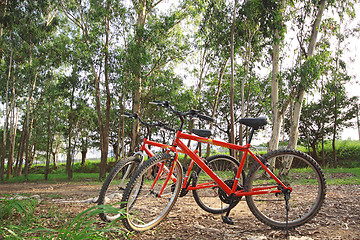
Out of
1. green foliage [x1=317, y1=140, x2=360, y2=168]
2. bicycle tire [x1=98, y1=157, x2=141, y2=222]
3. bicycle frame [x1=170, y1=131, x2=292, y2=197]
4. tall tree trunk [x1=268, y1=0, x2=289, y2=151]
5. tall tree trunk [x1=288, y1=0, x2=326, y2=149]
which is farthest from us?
green foliage [x1=317, y1=140, x2=360, y2=168]

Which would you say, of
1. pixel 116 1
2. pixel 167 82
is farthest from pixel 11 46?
pixel 167 82

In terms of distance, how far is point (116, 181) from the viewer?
3010 mm

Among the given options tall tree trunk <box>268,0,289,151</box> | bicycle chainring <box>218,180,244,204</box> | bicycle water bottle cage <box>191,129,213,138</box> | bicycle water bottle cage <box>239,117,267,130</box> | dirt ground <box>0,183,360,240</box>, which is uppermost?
tall tree trunk <box>268,0,289,151</box>

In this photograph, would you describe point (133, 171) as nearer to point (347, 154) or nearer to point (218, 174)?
point (218, 174)

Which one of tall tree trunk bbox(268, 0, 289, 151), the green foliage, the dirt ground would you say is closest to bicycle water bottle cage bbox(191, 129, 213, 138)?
the dirt ground

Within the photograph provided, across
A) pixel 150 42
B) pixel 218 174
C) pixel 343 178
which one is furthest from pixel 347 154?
pixel 218 174

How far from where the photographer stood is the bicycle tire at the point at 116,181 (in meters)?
2.71

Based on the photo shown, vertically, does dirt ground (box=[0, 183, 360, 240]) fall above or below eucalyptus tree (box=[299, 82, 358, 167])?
below

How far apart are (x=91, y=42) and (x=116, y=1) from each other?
224cm

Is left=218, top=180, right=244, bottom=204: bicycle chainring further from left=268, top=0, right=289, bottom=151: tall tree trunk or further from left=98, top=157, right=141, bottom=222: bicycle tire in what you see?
left=268, top=0, right=289, bottom=151: tall tree trunk

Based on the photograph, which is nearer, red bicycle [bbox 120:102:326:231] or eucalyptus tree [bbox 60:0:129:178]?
red bicycle [bbox 120:102:326:231]

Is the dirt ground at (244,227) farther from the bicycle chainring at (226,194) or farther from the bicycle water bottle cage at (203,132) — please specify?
the bicycle water bottle cage at (203,132)

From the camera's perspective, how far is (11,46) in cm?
1512

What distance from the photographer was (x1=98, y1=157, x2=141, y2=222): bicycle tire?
2.71m
